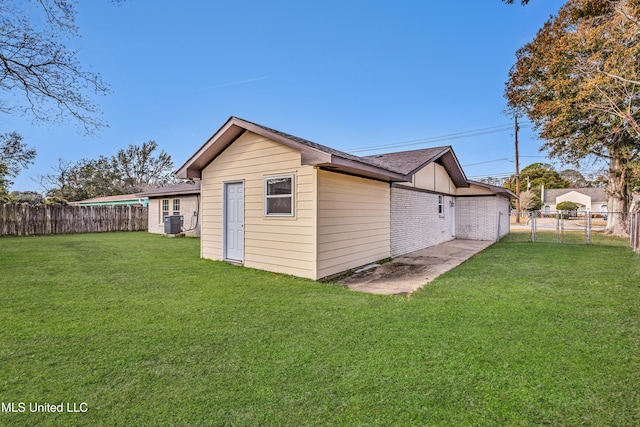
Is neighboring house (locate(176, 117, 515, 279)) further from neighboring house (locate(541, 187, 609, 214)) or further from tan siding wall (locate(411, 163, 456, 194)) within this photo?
neighboring house (locate(541, 187, 609, 214))

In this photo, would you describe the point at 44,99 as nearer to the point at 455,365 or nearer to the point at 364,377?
the point at 364,377

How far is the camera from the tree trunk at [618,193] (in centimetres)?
1553

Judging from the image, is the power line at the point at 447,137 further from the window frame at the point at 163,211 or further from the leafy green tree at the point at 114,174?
the window frame at the point at 163,211

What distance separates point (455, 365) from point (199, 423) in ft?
7.19

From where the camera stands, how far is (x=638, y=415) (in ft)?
6.90

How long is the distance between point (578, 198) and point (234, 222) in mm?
61136

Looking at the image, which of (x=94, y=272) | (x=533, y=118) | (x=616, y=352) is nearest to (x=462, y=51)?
(x=533, y=118)

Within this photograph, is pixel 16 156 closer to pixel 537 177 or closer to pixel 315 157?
pixel 315 157

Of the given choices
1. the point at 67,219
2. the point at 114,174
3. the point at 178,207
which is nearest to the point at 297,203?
the point at 178,207

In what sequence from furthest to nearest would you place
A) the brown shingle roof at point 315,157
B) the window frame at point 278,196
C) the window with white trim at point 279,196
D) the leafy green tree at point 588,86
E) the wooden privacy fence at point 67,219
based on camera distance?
the wooden privacy fence at point 67,219, the leafy green tree at point 588,86, the window with white trim at point 279,196, the window frame at point 278,196, the brown shingle roof at point 315,157

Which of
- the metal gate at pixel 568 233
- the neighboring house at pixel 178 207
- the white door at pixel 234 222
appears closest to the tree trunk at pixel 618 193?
the metal gate at pixel 568 233

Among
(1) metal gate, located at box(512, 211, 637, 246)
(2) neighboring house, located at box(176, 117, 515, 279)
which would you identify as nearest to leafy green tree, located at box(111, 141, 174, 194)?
(2) neighboring house, located at box(176, 117, 515, 279)

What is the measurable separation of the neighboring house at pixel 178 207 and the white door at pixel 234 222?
719 cm

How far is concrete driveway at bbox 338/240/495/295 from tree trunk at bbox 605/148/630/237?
11870 mm
